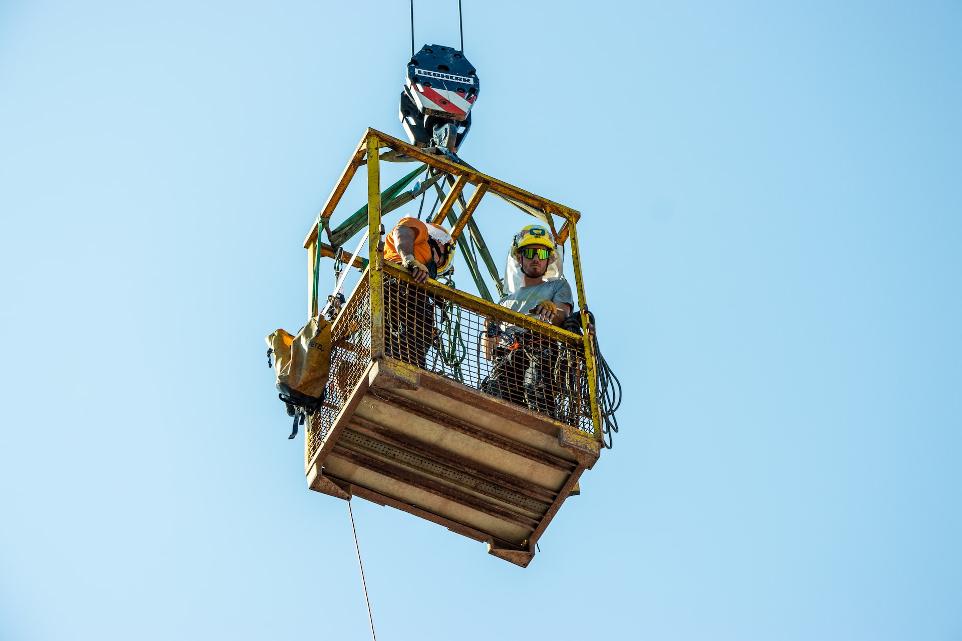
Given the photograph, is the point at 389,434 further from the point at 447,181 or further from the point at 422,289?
the point at 447,181

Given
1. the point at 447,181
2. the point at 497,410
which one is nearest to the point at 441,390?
the point at 497,410

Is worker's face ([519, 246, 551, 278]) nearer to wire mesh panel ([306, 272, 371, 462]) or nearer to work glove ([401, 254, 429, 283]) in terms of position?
work glove ([401, 254, 429, 283])

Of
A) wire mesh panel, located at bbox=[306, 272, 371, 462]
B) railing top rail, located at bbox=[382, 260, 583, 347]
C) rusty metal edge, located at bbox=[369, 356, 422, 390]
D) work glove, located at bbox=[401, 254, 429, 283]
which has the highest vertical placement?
work glove, located at bbox=[401, 254, 429, 283]

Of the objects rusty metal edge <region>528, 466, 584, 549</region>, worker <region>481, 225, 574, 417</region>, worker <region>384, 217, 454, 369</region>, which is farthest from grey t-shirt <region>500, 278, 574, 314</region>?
rusty metal edge <region>528, 466, 584, 549</region>

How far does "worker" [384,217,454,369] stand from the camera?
56.1 ft

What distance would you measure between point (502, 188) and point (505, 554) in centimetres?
321

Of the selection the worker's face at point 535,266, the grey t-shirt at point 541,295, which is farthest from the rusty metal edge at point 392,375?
the worker's face at point 535,266

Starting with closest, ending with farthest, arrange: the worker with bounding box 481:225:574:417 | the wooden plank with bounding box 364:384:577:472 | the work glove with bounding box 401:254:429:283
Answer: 1. the wooden plank with bounding box 364:384:577:472
2. the work glove with bounding box 401:254:429:283
3. the worker with bounding box 481:225:574:417

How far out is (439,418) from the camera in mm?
17094

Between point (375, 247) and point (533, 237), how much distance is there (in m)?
2.14

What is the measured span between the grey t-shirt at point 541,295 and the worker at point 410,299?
93 centimetres

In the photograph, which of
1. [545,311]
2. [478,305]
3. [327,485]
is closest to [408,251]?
[478,305]

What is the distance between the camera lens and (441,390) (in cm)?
1684

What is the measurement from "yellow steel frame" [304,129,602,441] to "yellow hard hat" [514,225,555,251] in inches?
4.4
